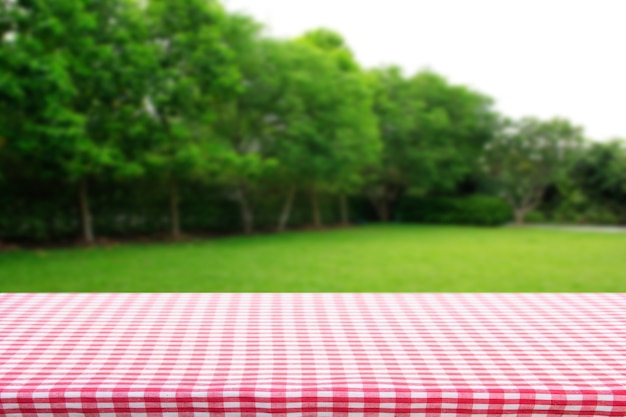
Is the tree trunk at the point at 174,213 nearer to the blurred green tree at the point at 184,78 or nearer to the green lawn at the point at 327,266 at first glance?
the blurred green tree at the point at 184,78

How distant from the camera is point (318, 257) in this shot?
31.0 feet

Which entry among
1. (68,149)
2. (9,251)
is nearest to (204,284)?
(68,149)

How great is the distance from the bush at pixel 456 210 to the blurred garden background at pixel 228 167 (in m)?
0.09

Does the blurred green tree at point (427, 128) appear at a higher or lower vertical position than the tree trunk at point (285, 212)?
higher

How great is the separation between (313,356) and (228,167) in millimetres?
11334

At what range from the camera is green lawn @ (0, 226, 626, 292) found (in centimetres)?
650

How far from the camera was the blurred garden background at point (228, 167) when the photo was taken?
7.95 metres

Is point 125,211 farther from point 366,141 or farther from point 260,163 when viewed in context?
point 366,141

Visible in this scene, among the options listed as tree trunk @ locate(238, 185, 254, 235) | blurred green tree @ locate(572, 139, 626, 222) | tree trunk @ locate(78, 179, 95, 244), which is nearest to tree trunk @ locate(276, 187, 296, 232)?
tree trunk @ locate(238, 185, 254, 235)

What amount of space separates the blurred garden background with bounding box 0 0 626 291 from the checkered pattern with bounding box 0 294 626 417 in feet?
14.8

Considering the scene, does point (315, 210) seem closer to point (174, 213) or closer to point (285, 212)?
point (285, 212)

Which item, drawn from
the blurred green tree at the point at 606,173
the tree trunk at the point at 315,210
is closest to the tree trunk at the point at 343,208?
the tree trunk at the point at 315,210

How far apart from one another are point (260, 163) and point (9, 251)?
594 cm

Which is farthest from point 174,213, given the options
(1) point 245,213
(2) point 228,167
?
(1) point 245,213
